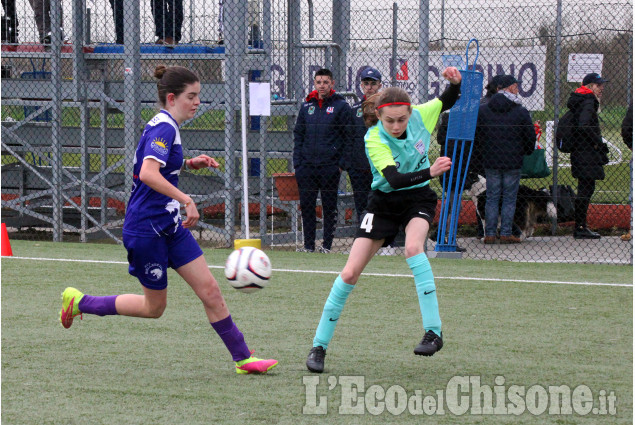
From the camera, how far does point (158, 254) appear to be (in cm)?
531

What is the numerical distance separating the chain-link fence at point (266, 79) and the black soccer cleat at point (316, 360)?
5743mm

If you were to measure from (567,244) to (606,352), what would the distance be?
6388 mm

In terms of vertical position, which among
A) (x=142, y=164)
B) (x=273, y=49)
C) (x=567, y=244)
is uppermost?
(x=273, y=49)

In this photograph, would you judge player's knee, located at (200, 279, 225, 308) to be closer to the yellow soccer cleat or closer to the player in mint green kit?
the yellow soccer cleat

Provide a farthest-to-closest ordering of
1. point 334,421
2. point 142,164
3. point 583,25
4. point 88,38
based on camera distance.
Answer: point 88,38
point 583,25
point 142,164
point 334,421

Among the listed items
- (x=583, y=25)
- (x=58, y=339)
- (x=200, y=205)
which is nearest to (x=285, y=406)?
(x=58, y=339)

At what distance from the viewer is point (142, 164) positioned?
16.9ft

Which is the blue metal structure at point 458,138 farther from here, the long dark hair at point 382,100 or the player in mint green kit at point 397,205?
the long dark hair at point 382,100

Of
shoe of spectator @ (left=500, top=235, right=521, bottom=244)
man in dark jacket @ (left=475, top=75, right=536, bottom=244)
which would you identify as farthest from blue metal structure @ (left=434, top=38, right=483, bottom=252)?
shoe of spectator @ (left=500, top=235, right=521, bottom=244)

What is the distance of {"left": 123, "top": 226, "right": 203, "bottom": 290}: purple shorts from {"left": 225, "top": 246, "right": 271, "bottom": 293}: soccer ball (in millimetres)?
262

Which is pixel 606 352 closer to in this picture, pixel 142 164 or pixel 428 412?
pixel 428 412

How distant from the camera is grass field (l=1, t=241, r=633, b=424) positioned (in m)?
4.76

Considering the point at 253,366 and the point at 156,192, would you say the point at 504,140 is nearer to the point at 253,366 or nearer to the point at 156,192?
the point at 253,366

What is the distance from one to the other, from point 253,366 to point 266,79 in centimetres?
699
